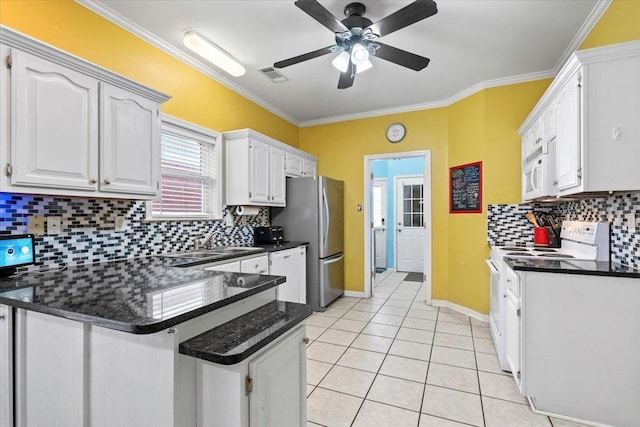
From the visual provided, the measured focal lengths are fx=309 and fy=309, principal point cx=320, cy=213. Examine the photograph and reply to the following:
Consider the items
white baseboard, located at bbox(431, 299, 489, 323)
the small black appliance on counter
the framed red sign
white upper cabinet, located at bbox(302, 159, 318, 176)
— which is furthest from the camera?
white upper cabinet, located at bbox(302, 159, 318, 176)

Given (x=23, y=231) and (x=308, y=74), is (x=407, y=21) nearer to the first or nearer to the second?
(x=308, y=74)

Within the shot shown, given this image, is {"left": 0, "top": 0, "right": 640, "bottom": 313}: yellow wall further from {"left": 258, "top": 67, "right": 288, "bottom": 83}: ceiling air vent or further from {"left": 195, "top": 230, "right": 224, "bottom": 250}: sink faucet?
{"left": 195, "top": 230, "right": 224, "bottom": 250}: sink faucet

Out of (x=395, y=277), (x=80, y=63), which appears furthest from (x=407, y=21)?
(x=395, y=277)

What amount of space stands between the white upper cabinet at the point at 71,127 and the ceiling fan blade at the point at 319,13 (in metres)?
1.25

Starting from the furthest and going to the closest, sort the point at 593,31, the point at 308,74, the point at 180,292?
the point at 308,74 < the point at 593,31 < the point at 180,292

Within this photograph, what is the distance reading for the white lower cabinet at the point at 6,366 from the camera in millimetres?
1325

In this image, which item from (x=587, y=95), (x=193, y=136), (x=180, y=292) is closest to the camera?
(x=180, y=292)

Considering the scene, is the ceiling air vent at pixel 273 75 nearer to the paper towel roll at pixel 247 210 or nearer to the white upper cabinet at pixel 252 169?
the white upper cabinet at pixel 252 169

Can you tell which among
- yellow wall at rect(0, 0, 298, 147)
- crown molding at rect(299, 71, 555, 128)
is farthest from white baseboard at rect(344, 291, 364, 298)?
yellow wall at rect(0, 0, 298, 147)

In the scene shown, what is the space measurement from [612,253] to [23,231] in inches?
153

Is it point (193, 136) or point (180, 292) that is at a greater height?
point (193, 136)

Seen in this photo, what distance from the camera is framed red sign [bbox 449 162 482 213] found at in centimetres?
375

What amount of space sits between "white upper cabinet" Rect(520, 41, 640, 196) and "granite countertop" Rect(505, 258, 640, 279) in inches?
18.8

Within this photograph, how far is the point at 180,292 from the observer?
1.37 metres
